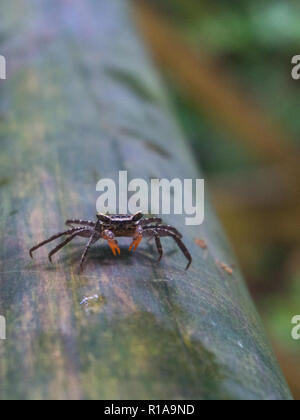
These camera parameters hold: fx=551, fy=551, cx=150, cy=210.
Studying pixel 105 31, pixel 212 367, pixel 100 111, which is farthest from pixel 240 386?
pixel 105 31

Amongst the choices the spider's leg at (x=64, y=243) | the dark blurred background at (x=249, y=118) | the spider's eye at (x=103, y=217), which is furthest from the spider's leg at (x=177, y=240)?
the dark blurred background at (x=249, y=118)

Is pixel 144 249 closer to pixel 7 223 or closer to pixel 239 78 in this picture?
pixel 7 223

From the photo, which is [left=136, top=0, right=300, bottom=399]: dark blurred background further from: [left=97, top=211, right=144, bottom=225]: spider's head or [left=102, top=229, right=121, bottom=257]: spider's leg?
[left=102, top=229, right=121, bottom=257]: spider's leg

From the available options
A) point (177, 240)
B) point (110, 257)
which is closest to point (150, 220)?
point (177, 240)

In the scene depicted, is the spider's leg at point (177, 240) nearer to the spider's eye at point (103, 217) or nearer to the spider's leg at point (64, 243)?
the spider's eye at point (103, 217)

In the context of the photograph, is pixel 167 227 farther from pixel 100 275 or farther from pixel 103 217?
pixel 100 275

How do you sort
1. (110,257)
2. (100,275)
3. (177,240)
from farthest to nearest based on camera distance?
1. (177,240)
2. (110,257)
3. (100,275)
